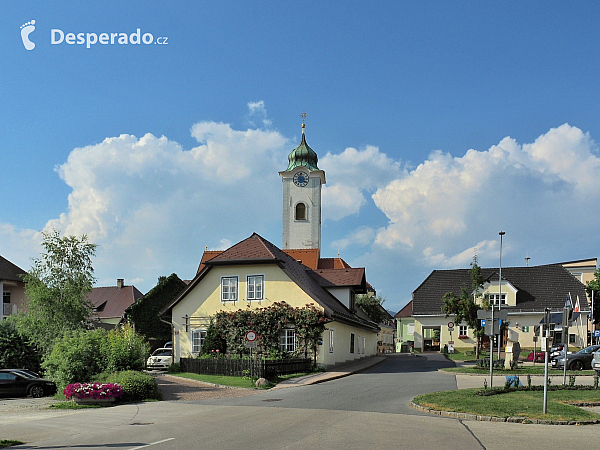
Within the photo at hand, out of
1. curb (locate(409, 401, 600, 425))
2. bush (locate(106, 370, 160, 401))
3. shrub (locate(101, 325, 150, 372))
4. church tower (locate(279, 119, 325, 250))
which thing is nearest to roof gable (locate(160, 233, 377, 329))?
shrub (locate(101, 325, 150, 372))

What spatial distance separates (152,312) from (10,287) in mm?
11694

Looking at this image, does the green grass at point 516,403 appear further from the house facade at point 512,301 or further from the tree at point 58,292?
the house facade at point 512,301

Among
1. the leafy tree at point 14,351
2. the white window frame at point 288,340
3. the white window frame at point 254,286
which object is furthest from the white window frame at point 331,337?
the leafy tree at point 14,351

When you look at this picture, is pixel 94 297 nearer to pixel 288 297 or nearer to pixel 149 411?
pixel 288 297

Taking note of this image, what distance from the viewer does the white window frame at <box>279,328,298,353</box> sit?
3334cm

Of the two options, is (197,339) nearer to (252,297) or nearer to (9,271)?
(252,297)

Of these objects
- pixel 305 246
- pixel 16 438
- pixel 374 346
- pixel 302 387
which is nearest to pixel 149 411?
pixel 16 438

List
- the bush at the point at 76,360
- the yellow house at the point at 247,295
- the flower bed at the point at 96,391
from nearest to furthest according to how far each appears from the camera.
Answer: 1. the flower bed at the point at 96,391
2. the bush at the point at 76,360
3. the yellow house at the point at 247,295

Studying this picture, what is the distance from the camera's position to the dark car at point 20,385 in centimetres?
2519

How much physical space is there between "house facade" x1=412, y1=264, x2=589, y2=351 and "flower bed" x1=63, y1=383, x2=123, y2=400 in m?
36.8

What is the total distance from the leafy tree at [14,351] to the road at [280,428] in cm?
1530

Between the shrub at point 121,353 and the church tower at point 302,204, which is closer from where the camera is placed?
the shrub at point 121,353

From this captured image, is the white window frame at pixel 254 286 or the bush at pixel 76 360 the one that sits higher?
the white window frame at pixel 254 286

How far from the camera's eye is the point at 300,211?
79.7 meters
